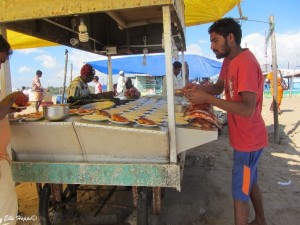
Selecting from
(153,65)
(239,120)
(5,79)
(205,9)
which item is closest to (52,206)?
(5,79)

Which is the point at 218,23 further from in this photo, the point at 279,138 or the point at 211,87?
the point at 279,138

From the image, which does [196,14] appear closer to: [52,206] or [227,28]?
[227,28]

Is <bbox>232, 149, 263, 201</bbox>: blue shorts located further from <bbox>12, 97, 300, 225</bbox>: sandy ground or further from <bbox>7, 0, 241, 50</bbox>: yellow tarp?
<bbox>7, 0, 241, 50</bbox>: yellow tarp

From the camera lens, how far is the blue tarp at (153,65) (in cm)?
1350

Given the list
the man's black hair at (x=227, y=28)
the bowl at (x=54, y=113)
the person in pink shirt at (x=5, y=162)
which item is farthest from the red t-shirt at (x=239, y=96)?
the person in pink shirt at (x=5, y=162)

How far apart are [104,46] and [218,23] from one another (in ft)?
12.6

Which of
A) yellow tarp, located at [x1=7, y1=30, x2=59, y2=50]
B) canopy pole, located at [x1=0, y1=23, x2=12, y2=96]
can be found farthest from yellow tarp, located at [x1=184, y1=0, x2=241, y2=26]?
canopy pole, located at [x1=0, y1=23, x2=12, y2=96]

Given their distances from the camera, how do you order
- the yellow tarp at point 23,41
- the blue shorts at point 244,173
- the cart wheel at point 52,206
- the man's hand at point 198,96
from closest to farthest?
1. the man's hand at point 198,96
2. the blue shorts at point 244,173
3. the cart wheel at point 52,206
4. the yellow tarp at point 23,41

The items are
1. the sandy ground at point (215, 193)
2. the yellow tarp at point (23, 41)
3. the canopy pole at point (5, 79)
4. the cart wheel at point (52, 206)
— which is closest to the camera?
the canopy pole at point (5, 79)

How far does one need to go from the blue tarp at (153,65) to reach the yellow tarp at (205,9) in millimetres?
4625

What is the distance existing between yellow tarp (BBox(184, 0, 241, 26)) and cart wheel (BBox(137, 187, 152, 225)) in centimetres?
503

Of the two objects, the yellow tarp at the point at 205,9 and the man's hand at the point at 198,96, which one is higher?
the yellow tarp at the point at 205,9

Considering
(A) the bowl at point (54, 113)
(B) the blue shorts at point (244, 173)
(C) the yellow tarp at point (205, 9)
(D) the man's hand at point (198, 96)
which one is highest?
(C) the yellow tarp at point (205, 9)

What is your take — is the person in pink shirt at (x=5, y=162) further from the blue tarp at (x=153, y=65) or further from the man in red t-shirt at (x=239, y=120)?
the blue tarp at (x=153, y=65)
